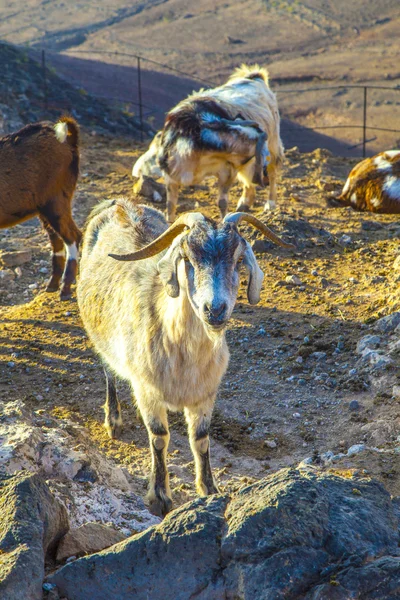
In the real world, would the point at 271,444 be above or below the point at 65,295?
above

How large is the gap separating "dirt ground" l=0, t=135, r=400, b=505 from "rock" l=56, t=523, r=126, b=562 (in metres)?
1.21

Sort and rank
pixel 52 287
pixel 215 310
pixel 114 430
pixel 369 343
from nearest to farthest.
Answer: pixel 215 310 < pixel 114 430 < pixel 369 343 < pixel 52 287

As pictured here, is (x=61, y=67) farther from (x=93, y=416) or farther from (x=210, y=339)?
(x=210, y=339)

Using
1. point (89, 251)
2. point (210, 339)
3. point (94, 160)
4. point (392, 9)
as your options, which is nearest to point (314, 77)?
point (392, 9)

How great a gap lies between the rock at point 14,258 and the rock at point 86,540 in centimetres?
610

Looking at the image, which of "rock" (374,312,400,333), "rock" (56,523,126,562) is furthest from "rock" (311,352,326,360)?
"rock" (56,523,126,562)

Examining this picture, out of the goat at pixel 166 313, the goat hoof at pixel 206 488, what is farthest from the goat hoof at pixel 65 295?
the goat hoof at pixel 206 488

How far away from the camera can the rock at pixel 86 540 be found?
3.94 m

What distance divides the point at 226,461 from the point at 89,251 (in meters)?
2.17

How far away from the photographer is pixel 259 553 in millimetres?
3299

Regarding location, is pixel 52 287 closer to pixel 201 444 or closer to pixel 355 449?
pixel 201 444

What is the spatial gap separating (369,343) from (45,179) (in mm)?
4217

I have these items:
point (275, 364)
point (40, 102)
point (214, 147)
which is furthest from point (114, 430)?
point (40, 102)

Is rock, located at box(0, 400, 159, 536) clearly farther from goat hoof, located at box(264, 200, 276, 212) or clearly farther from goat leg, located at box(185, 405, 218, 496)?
goat hoof, located at box(264, 200, 276, 212)
